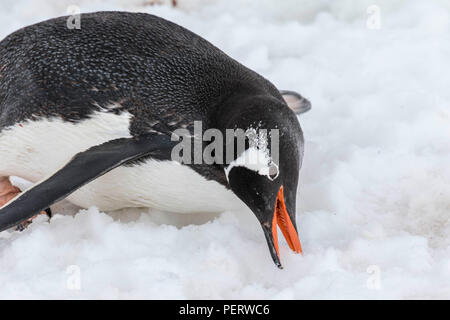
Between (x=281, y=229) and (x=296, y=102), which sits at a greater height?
(x=296, y=102)

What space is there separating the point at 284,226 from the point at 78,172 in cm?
61

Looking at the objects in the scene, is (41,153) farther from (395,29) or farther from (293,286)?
(395,29)

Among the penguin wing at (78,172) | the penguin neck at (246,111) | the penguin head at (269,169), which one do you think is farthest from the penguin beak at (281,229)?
the penguin wing at (78,172)

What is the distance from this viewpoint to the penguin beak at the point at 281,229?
1.69 m

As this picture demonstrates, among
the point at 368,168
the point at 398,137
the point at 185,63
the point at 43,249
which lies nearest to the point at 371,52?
the point at 398,137

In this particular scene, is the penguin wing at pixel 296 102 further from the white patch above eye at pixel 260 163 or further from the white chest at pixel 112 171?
the white patch above eye at pixel 260 163

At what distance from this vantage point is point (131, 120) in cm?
184

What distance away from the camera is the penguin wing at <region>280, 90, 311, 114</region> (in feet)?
8.32

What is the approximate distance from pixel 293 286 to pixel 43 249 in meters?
0.73

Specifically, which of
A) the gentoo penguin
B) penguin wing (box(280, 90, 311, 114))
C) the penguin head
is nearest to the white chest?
the gentoo penguin

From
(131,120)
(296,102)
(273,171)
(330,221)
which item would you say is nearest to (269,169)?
(273,171)

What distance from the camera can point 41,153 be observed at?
1964 millimetres

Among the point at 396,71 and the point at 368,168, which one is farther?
the point at 396,71

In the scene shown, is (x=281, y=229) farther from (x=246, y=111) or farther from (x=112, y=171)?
(x=112, y=171)
